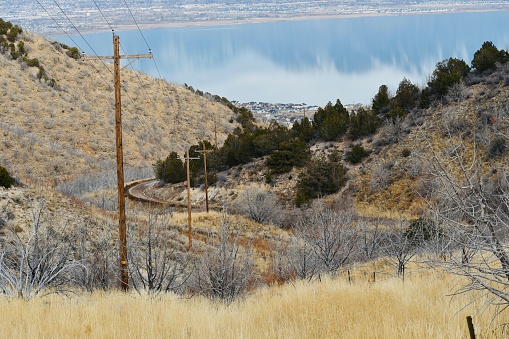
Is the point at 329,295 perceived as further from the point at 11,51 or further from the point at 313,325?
the point at 11,51

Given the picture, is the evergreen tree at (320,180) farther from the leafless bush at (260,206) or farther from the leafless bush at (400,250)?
the leafless bush at (400,250)

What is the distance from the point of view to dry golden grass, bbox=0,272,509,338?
17.3ft

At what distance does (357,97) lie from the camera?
355ft

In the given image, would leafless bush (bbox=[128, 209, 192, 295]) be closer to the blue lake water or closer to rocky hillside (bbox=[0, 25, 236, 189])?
rocky hillside (bbox=[0, 25, 236, 189])

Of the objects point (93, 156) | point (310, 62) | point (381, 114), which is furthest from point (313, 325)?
point (310, 62)

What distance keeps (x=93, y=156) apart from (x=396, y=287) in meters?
45.4

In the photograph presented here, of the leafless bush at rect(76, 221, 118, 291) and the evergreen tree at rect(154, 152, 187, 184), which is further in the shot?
the evergreen tree at rect(154, 152, 187, 184)

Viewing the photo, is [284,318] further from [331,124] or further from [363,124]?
[331,124]

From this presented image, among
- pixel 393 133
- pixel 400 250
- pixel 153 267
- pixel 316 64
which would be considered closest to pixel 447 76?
pixel 393 133

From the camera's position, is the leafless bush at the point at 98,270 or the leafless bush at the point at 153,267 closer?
the leafless bush at the point at 153,267

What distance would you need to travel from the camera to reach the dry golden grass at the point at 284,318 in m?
5.26

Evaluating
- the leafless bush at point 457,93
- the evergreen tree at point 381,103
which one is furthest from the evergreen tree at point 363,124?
the leafless bush at point 457,93

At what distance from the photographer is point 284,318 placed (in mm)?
6492

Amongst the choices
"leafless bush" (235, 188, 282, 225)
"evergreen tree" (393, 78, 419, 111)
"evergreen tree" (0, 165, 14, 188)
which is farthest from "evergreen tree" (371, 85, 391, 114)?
"evergreen tree" (0, 165, 14, 188)
